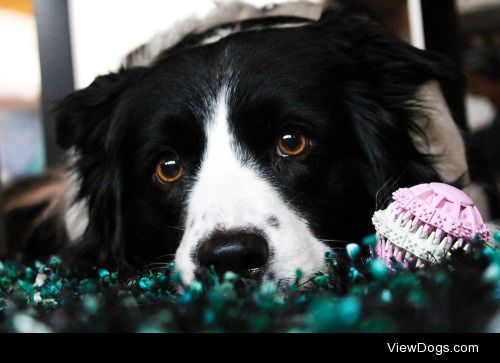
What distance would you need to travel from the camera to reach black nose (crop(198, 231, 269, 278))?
37.0 inches

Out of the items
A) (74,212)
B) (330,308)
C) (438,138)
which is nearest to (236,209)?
(330,308)

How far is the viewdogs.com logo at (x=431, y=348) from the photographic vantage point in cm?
52

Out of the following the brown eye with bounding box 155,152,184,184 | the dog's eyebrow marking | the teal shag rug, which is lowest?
the brown eye with bounding box 155,152,184,184

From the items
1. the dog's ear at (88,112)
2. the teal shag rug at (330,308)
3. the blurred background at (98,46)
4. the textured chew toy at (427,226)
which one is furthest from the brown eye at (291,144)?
the blurred background at (98,46)

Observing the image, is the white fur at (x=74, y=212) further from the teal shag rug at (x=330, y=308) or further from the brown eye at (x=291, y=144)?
the teal shag rug at (x=330, y=308)

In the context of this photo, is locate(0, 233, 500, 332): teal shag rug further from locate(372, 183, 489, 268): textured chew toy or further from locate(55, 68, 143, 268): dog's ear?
locate(55, 68, 143, 268): dog's ear

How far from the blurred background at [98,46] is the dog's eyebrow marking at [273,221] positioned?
1127 mm

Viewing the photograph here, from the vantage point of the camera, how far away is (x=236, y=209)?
105 centimetres

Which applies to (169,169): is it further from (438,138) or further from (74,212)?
(438,138)

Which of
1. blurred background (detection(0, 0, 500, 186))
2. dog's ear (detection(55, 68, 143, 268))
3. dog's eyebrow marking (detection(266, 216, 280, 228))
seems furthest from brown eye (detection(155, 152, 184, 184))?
blurred background (detection(0, 0, 500, 186))

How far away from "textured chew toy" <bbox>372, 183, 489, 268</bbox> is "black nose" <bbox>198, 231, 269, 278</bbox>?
200 mm

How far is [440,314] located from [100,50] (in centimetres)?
222

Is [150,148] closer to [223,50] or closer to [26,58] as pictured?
[223,50]

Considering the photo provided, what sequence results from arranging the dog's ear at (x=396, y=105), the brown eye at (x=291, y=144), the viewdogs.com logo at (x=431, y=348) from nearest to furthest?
1. the viewdogs.com logo at (x=431, y=348)
2. the brown eye at (x=291, y=144)
3. the dog's ear at (x=396, y=105)
